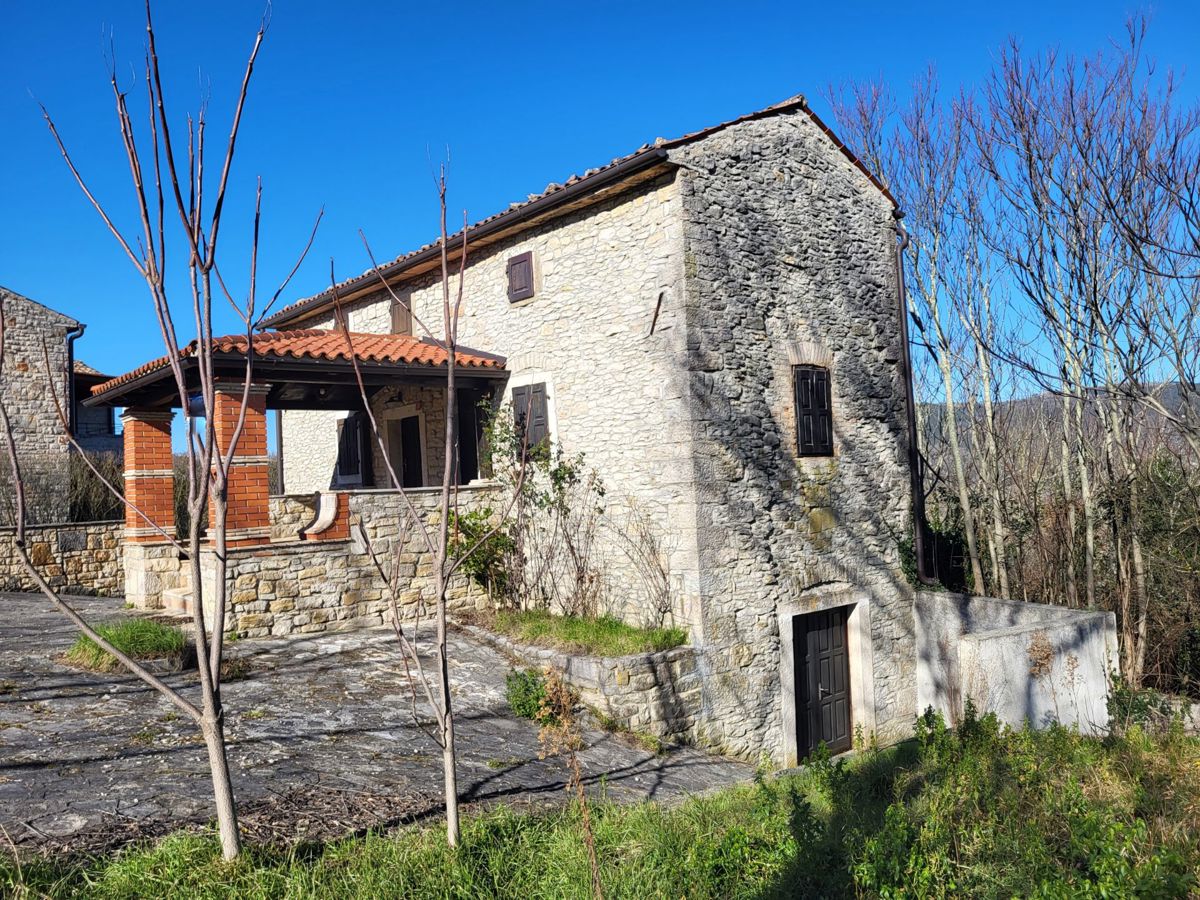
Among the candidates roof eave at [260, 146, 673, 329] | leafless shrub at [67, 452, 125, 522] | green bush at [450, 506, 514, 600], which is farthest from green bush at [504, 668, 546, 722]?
leafless shrub at [67, 452, 125, 522]

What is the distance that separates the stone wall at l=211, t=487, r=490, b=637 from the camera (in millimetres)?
8766

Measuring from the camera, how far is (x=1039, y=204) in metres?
9.55

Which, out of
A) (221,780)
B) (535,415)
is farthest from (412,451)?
(221,780)

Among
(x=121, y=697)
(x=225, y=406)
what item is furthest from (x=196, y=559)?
(x=225, y=406)

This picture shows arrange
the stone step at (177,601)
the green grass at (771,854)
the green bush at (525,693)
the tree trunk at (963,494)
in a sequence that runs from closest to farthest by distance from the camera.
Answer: the green grass at (771,854) < the green bush at (525,693) < the stone step at (177,601) < the tree trunk at (963,494)

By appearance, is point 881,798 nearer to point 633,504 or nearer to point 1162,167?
point 633,504

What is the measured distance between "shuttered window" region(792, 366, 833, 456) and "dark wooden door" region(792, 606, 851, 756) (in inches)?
78.2

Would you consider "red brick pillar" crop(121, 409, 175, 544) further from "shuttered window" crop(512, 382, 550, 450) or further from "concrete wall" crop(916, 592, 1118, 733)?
"concrete wall" crop(916, 592, 1118, 733)

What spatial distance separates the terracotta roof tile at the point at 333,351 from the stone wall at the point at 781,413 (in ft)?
10.7

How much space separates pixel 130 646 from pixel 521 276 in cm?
596

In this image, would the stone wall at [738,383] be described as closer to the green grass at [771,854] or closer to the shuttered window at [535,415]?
the shuttered window at [535,415]

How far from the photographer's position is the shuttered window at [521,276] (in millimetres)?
10383

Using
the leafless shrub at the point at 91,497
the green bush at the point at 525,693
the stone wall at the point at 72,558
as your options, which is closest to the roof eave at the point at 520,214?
the green bush at the point at 525,693

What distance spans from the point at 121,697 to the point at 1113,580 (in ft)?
36.7
